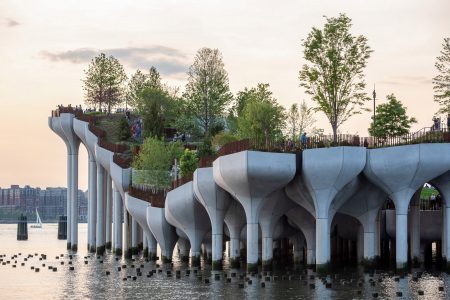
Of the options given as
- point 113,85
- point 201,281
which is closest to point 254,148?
point 201,281

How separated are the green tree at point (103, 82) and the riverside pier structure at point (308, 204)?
61.9m

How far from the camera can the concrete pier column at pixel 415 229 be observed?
A: 8375cm

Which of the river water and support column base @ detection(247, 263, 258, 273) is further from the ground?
support column base @ detection(247, 263, 258, 273)

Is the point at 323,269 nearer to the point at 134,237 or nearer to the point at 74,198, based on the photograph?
the point at 134,237

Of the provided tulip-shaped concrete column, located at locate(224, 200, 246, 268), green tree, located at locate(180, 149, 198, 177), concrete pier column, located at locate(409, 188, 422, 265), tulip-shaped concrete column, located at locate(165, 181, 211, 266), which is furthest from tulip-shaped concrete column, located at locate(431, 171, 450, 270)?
green tree, located at locate(180, 149, 198, 177)

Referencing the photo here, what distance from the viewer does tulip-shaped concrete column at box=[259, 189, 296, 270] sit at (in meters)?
81.9

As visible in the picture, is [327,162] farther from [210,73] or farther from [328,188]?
[210,73]

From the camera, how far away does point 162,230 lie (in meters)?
99.1

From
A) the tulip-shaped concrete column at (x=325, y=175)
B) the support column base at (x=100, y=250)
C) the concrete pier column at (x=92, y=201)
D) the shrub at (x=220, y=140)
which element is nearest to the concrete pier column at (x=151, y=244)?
the support column base at (x=100, y=250)

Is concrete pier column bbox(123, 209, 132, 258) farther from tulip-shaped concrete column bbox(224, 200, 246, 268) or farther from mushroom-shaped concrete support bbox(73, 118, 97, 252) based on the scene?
tulip-shaped concrete column bbox(224, 200, 246, 268)

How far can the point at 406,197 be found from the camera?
77000mm

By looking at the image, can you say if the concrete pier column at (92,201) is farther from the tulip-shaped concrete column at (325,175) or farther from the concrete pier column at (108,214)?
the tulip-shaped concrete column at (325,175)

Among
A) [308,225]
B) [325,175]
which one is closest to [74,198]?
[308,225]

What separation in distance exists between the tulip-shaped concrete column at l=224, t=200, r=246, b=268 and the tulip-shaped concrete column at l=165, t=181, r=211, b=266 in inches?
158
